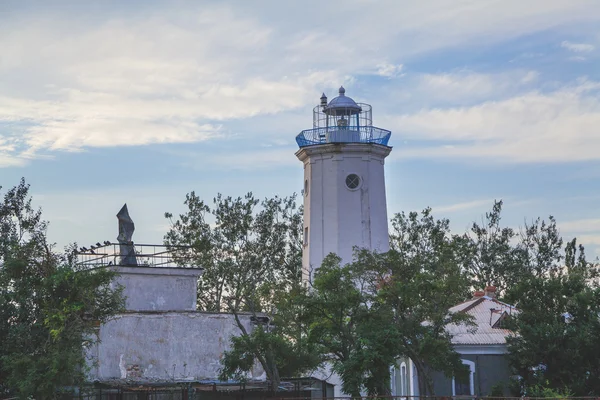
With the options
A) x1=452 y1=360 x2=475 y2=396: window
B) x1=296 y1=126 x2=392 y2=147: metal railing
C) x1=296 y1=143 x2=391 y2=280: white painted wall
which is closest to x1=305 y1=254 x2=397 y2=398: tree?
x1=452 y1=360 x2=475 y2=396: window

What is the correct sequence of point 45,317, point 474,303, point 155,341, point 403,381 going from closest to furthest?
point 45,317 → point 155,341 → point 403,381 → point 474,303

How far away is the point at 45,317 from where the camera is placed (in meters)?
33.7

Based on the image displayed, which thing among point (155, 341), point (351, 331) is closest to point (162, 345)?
point (155, 341)

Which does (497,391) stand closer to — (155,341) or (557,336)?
(557,336)

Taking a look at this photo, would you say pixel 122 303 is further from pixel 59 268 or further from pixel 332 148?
pixel 332 148

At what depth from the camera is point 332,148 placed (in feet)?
161

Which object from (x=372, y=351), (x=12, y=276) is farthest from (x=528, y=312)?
(x=12, y=276)

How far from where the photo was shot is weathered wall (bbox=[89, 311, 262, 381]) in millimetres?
37938

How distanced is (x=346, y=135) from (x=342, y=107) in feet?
4.83

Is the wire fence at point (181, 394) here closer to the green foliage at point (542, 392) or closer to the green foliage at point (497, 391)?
the green foliage at point (497, 391)

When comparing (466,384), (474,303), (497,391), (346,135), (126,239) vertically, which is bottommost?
(497,391)

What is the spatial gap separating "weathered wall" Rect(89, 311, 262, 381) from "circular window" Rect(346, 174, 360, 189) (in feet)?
38.7

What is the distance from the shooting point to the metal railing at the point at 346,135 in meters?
49.7

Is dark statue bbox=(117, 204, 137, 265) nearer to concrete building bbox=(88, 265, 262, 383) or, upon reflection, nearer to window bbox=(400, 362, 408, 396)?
concrete building bbox=(88, 265, 262, 383)
